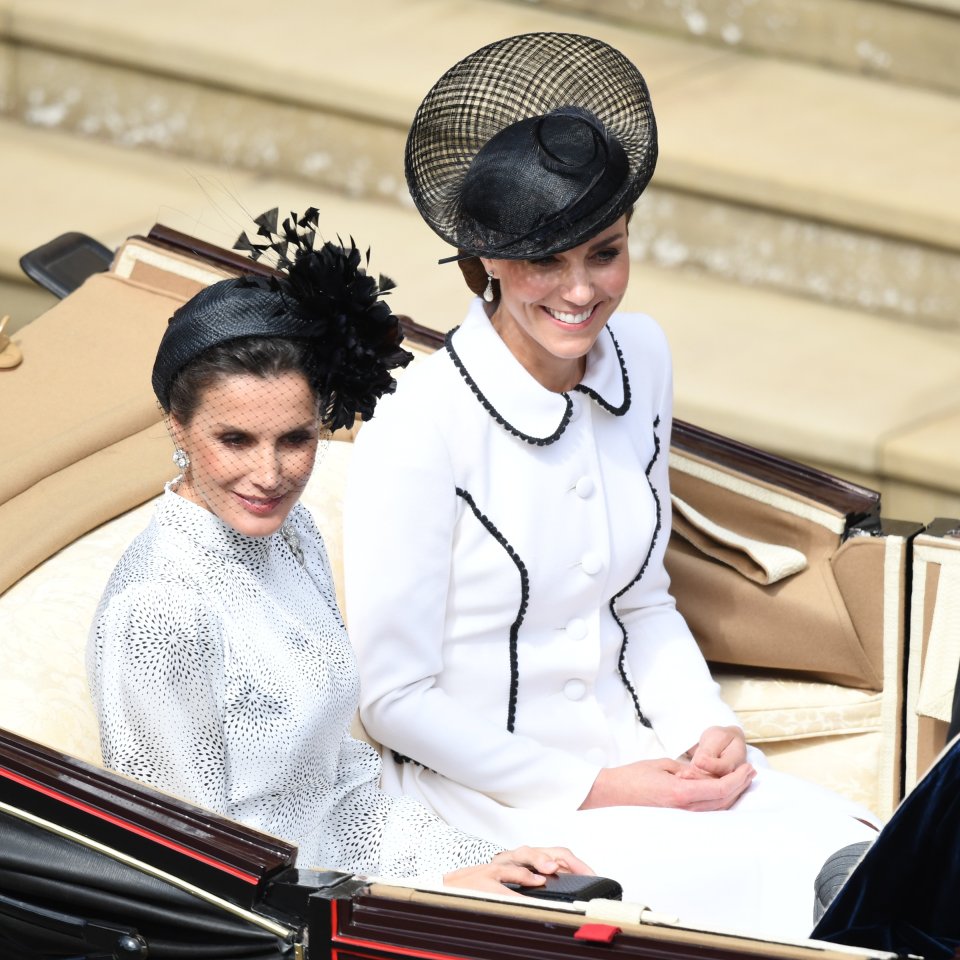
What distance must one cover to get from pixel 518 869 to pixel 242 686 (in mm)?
371

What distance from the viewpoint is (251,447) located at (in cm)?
188

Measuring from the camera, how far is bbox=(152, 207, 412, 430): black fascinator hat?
6.10ft

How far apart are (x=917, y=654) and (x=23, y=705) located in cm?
130

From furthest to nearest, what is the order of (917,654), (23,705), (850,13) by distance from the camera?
(850,13), (917,654), (23,705)

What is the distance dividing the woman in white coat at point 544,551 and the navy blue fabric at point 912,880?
1.43 ft

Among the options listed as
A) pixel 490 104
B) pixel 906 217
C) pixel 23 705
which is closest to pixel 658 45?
pixel 906 217

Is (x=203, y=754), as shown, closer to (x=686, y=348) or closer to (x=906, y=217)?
(x=686, y=348)

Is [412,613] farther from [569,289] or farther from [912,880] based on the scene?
[912,880]

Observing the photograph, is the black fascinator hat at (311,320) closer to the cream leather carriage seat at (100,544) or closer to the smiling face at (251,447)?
the smiling face at (251,447)

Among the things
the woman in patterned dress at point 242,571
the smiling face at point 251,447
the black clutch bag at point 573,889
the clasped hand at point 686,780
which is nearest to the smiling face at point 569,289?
the woman in patterned dress at point 242,571

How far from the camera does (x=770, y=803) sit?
2.33 meters

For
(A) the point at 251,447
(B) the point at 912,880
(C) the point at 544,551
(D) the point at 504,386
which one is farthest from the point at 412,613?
(B) the point at 912,880

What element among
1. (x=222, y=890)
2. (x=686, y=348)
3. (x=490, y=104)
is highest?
(x=686, y=348)

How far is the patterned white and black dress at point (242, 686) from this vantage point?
1.82 metres
